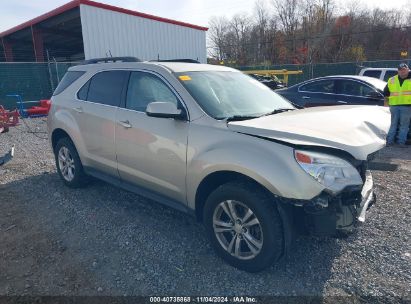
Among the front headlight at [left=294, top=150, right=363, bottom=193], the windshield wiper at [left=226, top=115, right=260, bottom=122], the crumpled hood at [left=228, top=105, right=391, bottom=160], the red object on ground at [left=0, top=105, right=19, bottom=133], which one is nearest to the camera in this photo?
the front headlight at [left=294, top=150, right=363, bottom=193]

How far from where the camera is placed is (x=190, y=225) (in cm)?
374

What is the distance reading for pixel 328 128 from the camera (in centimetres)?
277

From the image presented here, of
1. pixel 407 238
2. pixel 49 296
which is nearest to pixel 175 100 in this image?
pixel 49 296

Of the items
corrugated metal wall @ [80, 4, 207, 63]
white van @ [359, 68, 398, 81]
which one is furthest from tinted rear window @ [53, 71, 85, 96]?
corrugated metal wall @ [80, 4, 207, 63]

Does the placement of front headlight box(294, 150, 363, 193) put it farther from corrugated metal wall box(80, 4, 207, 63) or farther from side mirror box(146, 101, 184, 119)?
corrugated metal wall box(80, 4, 207, 63)

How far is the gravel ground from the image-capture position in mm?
2682

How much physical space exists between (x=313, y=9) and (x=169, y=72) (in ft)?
183

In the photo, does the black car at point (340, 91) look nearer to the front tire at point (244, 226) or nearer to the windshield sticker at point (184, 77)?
the windshield sticker at point (184, 77)

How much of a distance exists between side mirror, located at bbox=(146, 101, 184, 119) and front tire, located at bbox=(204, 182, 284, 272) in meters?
0.83

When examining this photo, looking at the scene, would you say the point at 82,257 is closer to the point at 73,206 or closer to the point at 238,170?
the point at 73,206

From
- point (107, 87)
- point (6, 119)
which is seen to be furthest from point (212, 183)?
point (6, 119)

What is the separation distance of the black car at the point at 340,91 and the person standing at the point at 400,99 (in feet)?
1.17

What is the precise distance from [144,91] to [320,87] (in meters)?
6.29

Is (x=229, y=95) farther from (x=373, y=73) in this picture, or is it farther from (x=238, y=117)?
(x=373, y=73)
